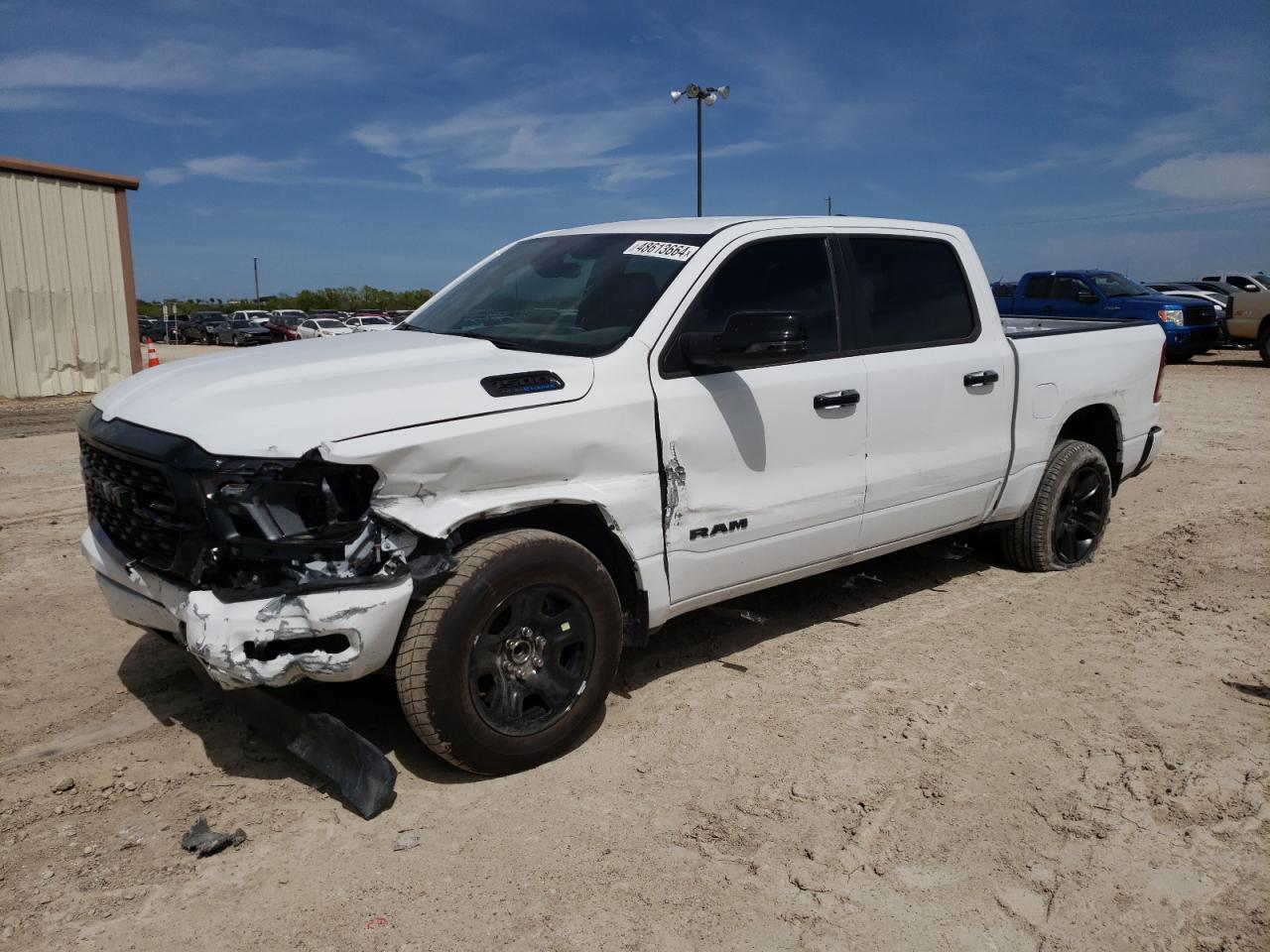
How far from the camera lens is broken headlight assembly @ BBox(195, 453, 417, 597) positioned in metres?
2.96

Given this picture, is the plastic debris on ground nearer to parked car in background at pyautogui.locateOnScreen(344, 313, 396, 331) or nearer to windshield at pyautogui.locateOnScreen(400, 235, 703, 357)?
windshield at pyautogui.locateOnScreen(400, 235, 703, 357)

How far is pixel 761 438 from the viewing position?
13.1ft

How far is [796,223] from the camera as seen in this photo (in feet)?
14.4

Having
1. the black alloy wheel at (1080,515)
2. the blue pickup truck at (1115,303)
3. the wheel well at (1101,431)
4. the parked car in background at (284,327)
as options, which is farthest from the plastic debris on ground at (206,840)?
the parked car in background at (284,327)

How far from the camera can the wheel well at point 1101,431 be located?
5.97 meters

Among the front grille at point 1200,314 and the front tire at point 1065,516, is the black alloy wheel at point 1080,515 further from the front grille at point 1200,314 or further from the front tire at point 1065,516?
the front grille at point 1200,314

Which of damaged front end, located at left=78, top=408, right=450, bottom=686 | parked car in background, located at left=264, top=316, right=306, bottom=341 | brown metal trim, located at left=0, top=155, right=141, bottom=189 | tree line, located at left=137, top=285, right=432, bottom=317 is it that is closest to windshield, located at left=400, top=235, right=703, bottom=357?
damaged front end, located at left=78, top=408, right=450, bottom=686

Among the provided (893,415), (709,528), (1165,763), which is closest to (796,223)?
(893,415)

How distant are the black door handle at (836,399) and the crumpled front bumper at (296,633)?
1954 millimetres

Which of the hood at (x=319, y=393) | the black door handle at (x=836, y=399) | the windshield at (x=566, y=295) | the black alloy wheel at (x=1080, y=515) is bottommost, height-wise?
the black alloy wheel at (x=1080, y=515)

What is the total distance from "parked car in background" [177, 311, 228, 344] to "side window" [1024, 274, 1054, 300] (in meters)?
39.8

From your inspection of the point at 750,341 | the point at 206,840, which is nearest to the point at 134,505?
the point at 206,840

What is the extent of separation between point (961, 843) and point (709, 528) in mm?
1447

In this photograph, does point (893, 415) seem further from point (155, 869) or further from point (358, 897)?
point (155, 869)
